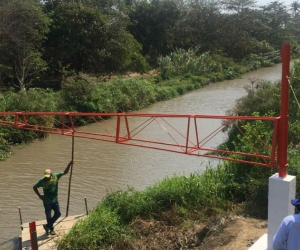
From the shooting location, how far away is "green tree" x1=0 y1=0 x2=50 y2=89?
22.1 m

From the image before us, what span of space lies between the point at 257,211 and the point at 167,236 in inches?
77.4

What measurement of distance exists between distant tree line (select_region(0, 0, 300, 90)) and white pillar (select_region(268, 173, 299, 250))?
1724 cm

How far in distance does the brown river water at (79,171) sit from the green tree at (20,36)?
5646 mm

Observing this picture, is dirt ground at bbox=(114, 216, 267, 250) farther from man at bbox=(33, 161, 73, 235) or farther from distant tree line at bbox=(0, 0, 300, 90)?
distant tree line at bbox=(0, 0, 300, 90)

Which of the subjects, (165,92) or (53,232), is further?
(165,92)

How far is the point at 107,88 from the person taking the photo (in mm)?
24719

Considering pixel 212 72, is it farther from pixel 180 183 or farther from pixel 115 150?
pixel 180 183

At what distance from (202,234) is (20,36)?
17915mm

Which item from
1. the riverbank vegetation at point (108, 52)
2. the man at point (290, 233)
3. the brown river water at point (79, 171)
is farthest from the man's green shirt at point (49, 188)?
the riverbank vegetation at point (108, 52)

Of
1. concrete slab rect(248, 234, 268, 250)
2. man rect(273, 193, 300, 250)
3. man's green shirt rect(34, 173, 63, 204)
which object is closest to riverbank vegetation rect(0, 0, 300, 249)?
man's green shirt rect(34, 173, 63, 204)

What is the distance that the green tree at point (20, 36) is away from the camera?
22.1 metres

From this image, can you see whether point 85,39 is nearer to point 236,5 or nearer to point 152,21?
point 152,21

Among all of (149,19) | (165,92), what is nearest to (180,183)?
(165,92)

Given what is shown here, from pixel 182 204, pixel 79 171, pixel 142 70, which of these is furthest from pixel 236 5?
pixel 182 204
